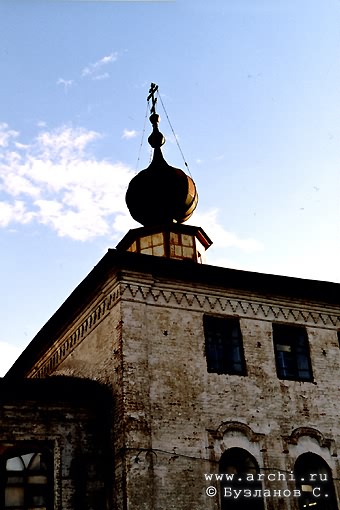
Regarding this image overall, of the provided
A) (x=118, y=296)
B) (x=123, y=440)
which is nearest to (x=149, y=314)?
(x=118, y=296)

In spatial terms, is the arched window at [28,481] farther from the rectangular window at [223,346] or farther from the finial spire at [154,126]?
the finial spire at [154,126]

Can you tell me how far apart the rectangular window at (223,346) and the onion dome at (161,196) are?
4.13 m

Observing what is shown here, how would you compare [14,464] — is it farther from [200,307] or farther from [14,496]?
[200,307]

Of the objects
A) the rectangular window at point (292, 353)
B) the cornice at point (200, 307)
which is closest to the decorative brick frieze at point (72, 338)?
the cornice at point (200, 307)

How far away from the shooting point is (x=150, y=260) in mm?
14477

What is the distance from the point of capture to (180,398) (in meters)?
13.6

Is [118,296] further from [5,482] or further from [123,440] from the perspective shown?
[5,482]

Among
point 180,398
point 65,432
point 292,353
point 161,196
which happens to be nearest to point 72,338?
point 65,432

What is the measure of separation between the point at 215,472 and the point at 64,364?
476 cm

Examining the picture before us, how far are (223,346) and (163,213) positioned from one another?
489cm

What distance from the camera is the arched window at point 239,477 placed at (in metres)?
13.2

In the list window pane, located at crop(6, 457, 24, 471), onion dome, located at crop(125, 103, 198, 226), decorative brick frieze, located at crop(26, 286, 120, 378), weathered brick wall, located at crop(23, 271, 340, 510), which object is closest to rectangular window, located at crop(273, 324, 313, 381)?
weathered brick wall, located at crop(23, 271, 340, 510)

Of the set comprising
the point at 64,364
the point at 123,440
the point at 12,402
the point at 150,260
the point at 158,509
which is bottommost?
the point at 158,509

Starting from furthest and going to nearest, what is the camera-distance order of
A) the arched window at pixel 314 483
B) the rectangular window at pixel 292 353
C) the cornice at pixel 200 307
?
1. the rectangular window at pixel 292 353
2. the cornice at pixel 200 307
3. the arched window at pixel 314 483
